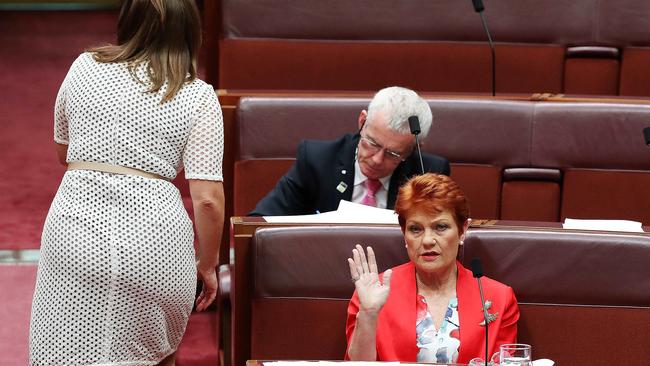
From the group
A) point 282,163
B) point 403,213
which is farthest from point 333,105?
point 403,213

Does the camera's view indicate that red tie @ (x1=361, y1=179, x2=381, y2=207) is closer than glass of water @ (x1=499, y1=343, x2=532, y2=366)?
No

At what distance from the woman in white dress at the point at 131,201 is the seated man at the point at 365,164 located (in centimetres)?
30

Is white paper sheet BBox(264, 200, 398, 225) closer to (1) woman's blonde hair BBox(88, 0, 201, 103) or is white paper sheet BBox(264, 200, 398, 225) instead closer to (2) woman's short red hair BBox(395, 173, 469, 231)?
(2) woman's short red hair BBox(395, 173, 469, 231)

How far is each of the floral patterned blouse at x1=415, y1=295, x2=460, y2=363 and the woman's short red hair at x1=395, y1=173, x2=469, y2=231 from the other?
0.25ft

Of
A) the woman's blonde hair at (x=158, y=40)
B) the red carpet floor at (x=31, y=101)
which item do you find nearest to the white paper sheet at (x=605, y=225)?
the woman's blonde hair at (x=158, y=40)

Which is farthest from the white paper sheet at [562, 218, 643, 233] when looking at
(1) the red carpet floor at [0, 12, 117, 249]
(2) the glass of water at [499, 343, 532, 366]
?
(1) the red carpet floor at [0, 12, 117, 249]

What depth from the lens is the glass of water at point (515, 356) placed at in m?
0.82

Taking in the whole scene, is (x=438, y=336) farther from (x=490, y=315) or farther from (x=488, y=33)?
(x=488, y=33)

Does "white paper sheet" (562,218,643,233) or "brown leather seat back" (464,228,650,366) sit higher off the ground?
"white paper sheet" (562,218,643,233)

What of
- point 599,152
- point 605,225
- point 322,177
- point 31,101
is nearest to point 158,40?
point 322,177

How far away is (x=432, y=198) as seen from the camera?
0.99 meters

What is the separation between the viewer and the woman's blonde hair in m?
0.91

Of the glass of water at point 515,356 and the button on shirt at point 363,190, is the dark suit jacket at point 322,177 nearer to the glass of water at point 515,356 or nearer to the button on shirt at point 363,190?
the button on shirt at point 363,190

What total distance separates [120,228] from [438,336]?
0.93 feet
